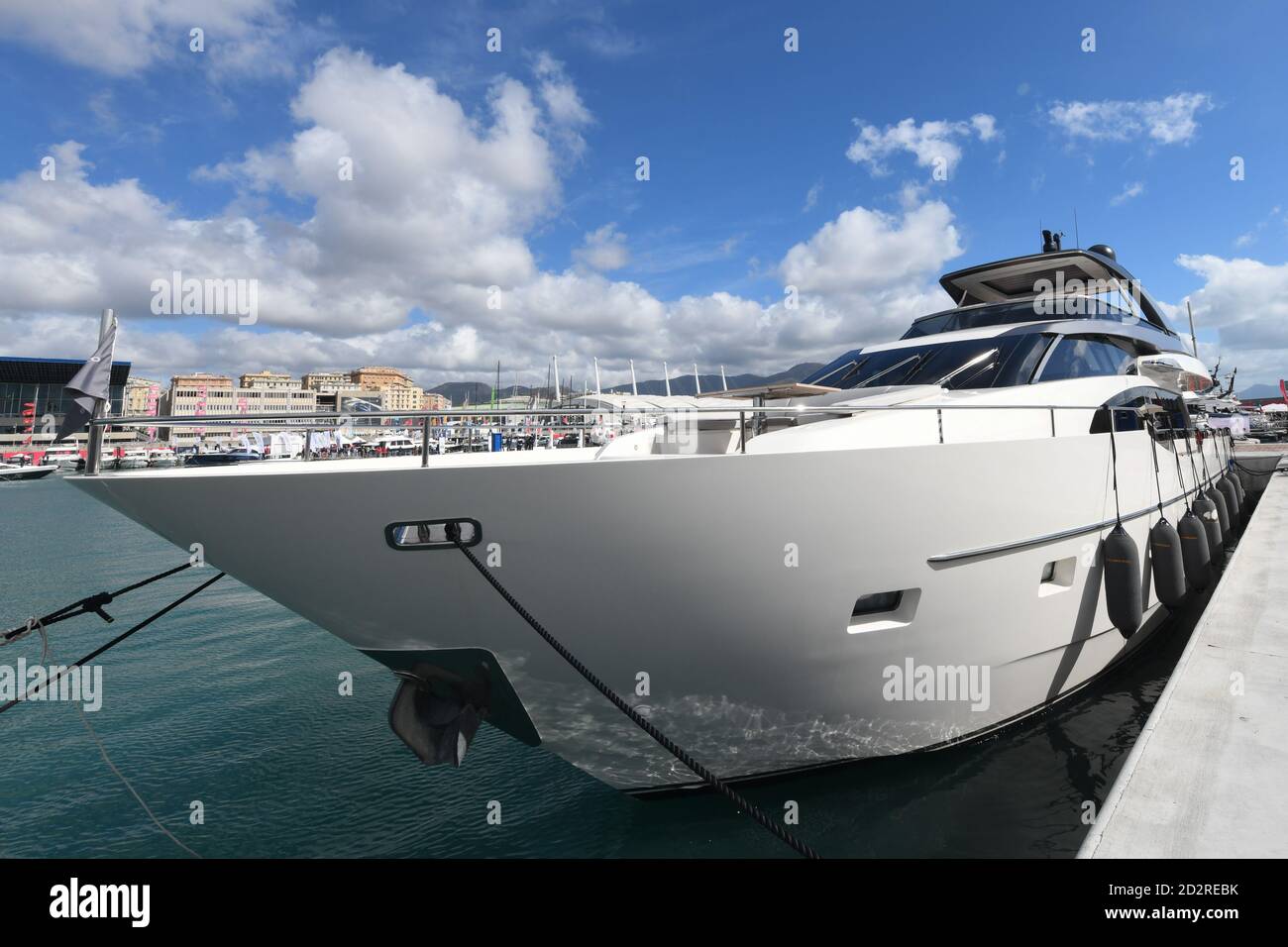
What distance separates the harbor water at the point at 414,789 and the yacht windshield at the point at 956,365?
299 centimetres

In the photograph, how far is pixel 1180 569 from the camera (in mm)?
5711

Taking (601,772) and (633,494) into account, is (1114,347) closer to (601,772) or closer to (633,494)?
(633,494)

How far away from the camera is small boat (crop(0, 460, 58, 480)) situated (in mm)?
41844

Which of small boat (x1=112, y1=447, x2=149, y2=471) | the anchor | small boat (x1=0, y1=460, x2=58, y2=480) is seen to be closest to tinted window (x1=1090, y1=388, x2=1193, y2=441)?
the anchor

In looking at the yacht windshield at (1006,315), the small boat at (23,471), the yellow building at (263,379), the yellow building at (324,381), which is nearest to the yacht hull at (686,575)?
the yacht windshield at (1006,315)

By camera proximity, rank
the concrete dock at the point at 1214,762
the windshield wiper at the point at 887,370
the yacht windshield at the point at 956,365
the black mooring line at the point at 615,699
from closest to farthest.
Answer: the concrete dock at the point at 1214,762
the black mooring line at the point at 615,699
the yacht windshield at the point at 956,365
the windshield wiper at the point at 887,370

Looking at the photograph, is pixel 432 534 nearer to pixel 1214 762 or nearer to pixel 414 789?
pixel 414 789

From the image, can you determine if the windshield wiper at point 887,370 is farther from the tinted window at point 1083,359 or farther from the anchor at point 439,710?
the anchor at point 439,710

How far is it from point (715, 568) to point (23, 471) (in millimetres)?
58790

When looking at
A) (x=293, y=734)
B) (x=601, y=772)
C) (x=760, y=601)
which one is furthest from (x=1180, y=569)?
(x=293, y=734)

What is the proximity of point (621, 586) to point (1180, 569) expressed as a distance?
231 inches

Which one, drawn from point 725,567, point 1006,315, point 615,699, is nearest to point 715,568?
point 725,567

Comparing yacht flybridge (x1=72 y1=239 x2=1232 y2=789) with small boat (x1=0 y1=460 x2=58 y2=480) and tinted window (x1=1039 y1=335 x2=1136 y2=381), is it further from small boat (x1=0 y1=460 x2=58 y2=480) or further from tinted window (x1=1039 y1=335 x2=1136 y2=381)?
small boat (x1=0 y1=460 x2=58 y2=480)

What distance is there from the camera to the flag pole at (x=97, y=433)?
9.03ft
